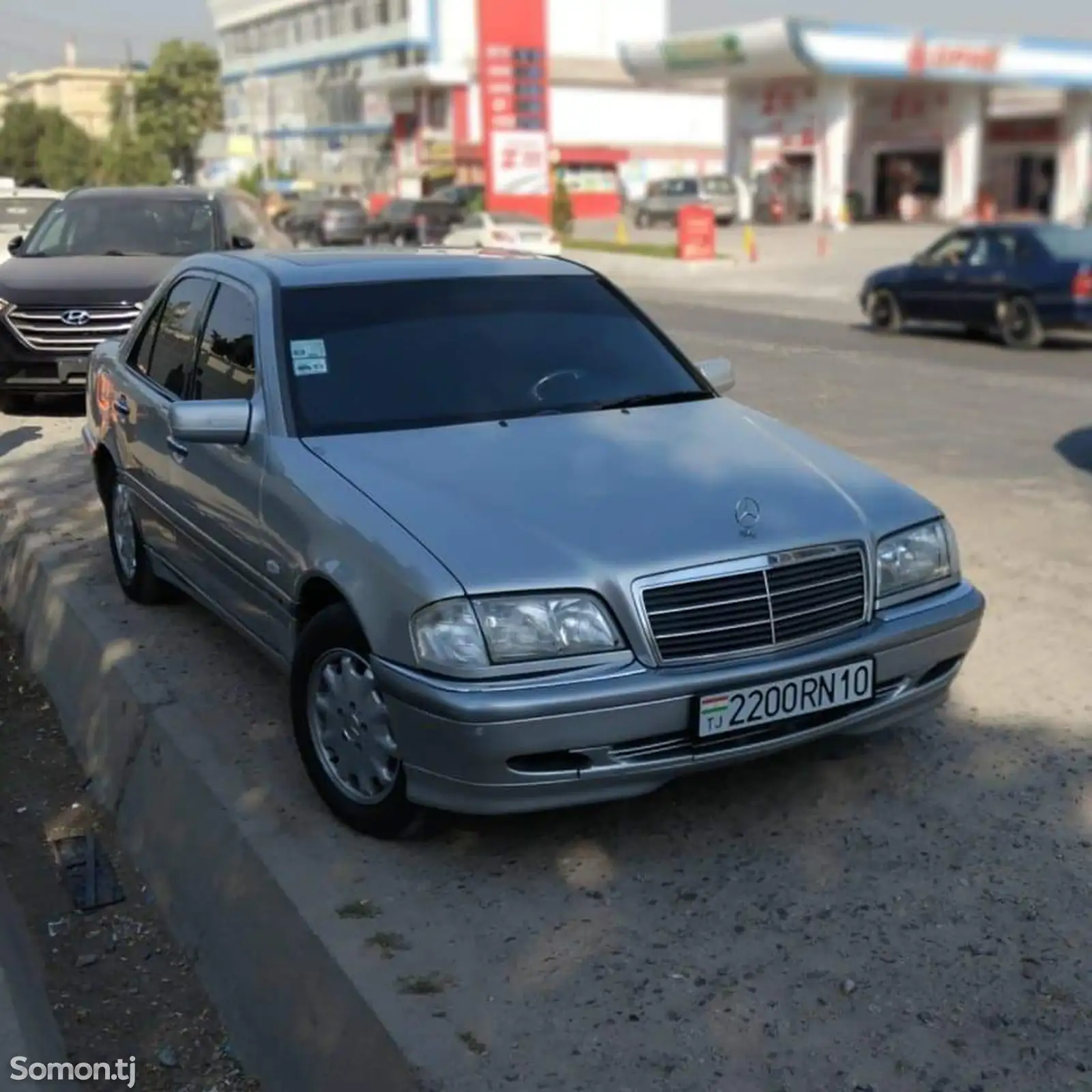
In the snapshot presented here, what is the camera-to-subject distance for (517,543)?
3814mm

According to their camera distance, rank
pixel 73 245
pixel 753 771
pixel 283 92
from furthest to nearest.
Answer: pixel 283 92
pixel 73 245
pixel 753 771

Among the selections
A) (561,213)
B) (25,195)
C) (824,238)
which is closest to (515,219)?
(561,213)

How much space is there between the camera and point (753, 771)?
454 centimetres

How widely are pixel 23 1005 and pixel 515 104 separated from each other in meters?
42.0

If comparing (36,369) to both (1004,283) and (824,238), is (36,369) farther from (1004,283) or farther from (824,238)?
(824,238)

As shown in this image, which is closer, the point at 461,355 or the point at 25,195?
the point at 461,355

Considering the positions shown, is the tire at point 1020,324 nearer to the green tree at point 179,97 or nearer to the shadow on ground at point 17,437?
the shadow on ground at point 17,437

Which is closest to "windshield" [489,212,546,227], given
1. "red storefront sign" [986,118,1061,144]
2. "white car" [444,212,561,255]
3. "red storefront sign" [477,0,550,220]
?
"white car" [444,212,561,255]

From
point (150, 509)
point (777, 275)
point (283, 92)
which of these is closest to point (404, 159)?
point (283, 92)

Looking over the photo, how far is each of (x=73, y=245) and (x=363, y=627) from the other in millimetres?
9476

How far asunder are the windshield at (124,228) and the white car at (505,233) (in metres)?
20.0

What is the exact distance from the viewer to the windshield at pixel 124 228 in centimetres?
1217

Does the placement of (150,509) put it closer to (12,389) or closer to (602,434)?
(602,434)

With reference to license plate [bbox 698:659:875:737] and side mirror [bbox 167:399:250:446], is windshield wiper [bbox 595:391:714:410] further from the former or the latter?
license plate [bbox 698:659:875:737]
